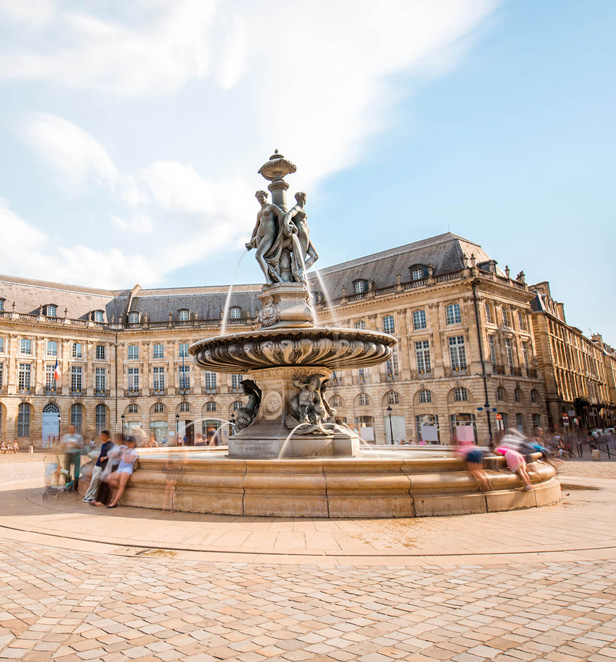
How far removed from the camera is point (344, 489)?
24.4 ft

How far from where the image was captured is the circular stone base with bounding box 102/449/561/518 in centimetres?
741

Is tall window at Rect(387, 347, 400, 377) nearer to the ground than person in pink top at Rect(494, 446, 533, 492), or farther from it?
farther from it

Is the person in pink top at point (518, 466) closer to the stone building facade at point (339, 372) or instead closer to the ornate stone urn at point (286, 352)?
the ornate stone urn at point (286, 352)

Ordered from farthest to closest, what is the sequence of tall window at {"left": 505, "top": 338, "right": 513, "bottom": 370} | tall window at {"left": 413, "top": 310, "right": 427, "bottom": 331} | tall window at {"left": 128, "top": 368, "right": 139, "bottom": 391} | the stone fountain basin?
tall window at {"left": 128, "top": 368, "right": 139, "bottom": 391} → tall window at {"left": 413, "top": 310, "right": 427, "bottom": 331} → tall window at {"left": 505, "top": 338, "right": 513, "bottom": 370} → the stone fountain basin

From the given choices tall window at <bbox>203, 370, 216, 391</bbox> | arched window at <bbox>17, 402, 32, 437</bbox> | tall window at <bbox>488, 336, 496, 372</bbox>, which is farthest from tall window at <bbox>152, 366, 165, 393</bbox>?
tall window at <bbox>488, 336, 496, 372</bbox>

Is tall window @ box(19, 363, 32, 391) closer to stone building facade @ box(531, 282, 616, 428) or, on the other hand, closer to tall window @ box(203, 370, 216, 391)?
tall window @ box(203, 370, 216, 391)

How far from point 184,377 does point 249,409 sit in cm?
4265

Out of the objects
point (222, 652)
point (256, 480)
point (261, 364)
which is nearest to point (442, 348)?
point (261, 364)

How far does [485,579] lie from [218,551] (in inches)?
109

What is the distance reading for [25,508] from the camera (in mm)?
9102

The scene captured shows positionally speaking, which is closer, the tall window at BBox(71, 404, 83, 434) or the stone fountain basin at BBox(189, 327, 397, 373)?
the stone fountain basin at BBox(189, 327, 397, 373)

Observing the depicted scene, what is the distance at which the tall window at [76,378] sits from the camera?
1997 inches

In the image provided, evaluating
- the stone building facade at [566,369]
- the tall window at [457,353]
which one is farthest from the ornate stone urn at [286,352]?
the stone building facade at [566,369]

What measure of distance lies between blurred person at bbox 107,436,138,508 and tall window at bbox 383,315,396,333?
3624cm
